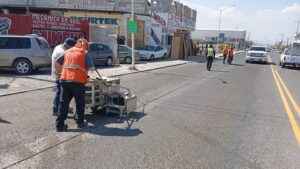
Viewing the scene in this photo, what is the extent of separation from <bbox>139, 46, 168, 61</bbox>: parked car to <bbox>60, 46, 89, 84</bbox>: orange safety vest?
77.5ft

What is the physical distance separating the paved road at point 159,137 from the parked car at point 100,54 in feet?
34.5

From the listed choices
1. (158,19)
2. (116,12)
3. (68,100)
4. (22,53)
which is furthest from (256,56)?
(68,100)

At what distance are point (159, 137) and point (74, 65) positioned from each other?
2059 mm

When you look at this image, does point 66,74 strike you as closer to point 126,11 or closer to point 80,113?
point 80,113

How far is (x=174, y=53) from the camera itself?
3756 cm

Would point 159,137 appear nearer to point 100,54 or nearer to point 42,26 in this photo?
point 100,54

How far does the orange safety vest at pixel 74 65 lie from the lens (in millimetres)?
6492

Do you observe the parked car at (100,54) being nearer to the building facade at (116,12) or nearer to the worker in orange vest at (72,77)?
the building facade at (116,12)

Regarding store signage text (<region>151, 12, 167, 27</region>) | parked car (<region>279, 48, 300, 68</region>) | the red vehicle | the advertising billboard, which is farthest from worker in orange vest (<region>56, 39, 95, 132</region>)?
store signage text (<region>151, 12, 167, 27</region>)

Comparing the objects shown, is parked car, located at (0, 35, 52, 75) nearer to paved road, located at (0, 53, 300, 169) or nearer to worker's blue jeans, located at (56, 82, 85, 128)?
paved road, located at (0, 53, 300, 169)

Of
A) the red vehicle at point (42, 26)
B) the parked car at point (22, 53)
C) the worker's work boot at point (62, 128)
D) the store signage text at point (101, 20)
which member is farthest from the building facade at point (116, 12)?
the worker's work boot at point (62, 128)

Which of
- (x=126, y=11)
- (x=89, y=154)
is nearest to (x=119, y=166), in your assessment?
(x=89, y=154)

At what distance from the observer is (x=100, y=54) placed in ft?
68.3

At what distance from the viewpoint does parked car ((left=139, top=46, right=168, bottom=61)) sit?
99.2 feet
